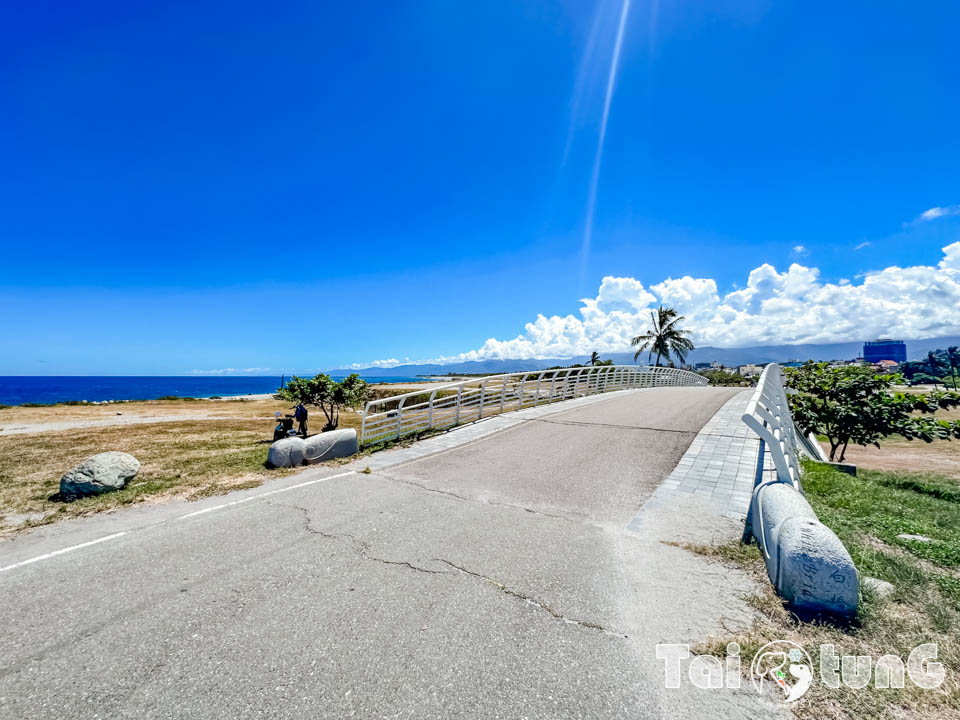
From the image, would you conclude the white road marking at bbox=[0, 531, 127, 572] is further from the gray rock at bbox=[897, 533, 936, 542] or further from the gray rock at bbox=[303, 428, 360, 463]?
the gray rock at bbox=[897, 533, 936, 542]

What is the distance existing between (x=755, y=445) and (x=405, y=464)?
735 centimetres

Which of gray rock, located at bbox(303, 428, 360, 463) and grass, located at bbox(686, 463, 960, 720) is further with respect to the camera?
gray rock, located at bbox(303, 428, 360, 463)

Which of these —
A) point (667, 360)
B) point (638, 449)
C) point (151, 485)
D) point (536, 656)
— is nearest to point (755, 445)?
point (638, 449)

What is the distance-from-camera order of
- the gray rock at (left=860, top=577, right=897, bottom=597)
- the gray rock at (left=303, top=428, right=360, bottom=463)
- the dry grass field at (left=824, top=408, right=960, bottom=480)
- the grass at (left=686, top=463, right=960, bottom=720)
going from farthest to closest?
the dry grass field at (left=824, top=408, right=960, bottom=480), the gray rock at (left=303, top=428, right=360, bottom=463), the gray rock at (left=860, top=577, right=897, bottom=597), the grass at (left=686, top=463, right=960, bottom=720)

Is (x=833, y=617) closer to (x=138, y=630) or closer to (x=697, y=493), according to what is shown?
(x=697, y=493)

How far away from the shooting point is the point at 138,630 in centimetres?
290

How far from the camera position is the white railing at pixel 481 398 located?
31.8ft

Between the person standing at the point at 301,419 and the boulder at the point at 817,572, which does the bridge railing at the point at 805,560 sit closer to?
the boulder at the point at 817,572

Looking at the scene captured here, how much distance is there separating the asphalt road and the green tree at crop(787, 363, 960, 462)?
21.2 feet

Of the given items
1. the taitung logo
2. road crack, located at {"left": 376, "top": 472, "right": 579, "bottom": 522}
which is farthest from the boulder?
road crack, located at {"left": 376, "top": 472, "right": 579, "bottom": 522}

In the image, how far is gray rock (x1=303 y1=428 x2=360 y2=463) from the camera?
7930 millimetres

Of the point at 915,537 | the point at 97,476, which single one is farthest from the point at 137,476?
the point at 915,537

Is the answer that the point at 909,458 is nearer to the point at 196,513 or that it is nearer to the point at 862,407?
the point at 862,407

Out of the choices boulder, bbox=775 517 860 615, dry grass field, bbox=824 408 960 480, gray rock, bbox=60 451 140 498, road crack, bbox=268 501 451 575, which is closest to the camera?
boulder, bbox=775 517 860 615
